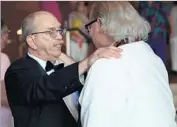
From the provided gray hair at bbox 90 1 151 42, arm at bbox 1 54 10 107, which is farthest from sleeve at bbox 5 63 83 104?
arm at bbox 1 54 10 107

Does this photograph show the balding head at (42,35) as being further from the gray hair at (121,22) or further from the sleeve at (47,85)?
the gray hair at (121,22)

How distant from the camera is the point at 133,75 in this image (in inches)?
67.1

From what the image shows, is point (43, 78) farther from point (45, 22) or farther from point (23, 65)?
point (45, 22)

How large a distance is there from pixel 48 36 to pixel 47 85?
1.08ft

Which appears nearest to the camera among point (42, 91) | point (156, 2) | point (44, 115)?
point (42, 91)

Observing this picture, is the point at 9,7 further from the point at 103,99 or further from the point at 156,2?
the point at 103,99

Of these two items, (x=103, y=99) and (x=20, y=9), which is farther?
(x=20, y=9)

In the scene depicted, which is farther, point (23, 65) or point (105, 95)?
point (23, 65)

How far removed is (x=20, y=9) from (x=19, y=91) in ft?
12.3

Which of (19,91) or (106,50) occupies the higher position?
(106,50)

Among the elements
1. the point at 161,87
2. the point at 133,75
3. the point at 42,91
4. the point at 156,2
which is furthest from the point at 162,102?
the point at 156,2

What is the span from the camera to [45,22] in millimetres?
2014

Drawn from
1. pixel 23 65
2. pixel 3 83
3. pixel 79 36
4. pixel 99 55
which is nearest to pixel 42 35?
pixel 23 65

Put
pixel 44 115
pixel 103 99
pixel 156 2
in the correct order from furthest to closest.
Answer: pixel 156 2 → pixel 44 115 → pixel 103 99
